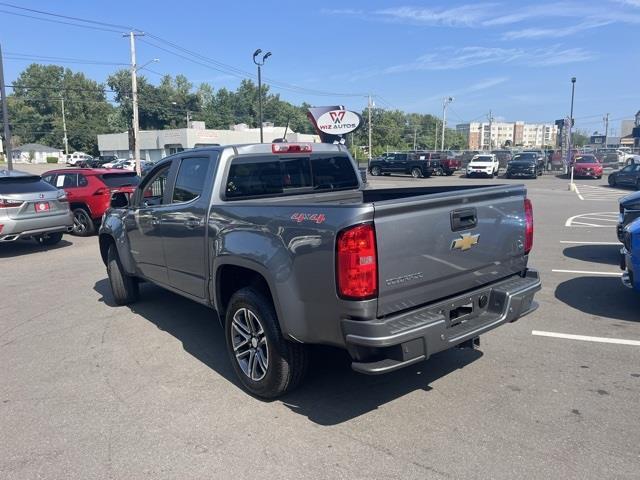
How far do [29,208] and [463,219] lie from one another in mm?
9709

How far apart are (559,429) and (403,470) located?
1.17 m

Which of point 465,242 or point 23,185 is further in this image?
point 23,185

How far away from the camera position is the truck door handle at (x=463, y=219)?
3.54 m

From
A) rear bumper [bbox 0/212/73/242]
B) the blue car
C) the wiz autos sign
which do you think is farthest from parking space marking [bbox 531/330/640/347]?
the wiz autos sign

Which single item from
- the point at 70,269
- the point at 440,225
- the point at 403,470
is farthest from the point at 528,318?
the point at 70,269

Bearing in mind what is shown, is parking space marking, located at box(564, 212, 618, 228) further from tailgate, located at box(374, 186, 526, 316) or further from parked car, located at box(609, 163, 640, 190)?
parked car, located at box(609, 163, 640, 190)

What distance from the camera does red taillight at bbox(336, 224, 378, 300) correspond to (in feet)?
10.2

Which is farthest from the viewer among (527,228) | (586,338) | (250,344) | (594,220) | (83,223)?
(594,220)

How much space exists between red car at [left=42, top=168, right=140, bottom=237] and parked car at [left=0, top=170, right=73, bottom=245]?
5.52ft

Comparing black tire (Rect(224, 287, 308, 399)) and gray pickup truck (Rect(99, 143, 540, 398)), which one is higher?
gray pickup truck (Rect(99, 143, 540, 398))

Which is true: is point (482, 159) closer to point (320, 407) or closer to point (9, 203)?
point (9, 203)

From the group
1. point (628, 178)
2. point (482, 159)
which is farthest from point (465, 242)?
point (482, 159)

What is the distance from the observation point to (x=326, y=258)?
3199 millimetres

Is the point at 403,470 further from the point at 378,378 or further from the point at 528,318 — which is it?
the point at 528,318
